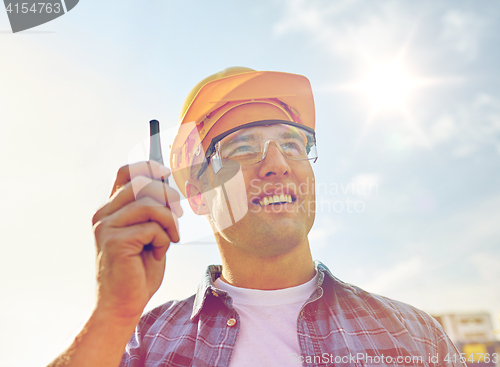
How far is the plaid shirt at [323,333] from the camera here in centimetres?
228

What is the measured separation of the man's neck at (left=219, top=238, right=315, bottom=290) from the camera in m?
2.90

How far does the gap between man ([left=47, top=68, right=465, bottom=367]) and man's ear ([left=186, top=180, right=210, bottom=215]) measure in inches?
0.6

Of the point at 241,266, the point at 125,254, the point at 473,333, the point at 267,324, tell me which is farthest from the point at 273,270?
→ the point at 473,333

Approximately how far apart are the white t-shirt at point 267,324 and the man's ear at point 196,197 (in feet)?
2.50

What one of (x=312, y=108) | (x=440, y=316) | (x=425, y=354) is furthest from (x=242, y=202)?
(x=440, y=316)

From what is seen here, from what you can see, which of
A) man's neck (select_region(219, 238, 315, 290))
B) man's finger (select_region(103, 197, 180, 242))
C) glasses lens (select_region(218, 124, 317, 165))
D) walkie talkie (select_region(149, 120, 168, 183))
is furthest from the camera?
glasses lens (select_region(218, 124, 317, 165))

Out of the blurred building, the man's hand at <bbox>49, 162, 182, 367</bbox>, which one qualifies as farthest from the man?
the blurred building

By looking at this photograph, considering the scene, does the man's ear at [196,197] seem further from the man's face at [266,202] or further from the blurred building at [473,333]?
the blurred building at [473,333]

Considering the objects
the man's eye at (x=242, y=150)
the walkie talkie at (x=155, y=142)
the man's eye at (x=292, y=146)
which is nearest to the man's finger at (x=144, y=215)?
the walkie talkie at (x=155, y=142)

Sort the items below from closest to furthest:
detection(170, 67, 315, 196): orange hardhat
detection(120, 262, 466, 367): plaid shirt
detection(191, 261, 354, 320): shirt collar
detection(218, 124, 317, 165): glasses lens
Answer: detection(120, 262, 466, 367): plaid shirt
detection(191, 261, 354, 320): shirt collar
detection(218, 124, 317, 165): glasses lens
detection(170, 67, 315, 196): orange hardhat

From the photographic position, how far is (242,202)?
116 inches

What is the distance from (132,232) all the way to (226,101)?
2.09 meters

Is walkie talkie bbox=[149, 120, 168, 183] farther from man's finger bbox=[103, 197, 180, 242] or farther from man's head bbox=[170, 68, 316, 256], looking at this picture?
man's head bbox=[170, 68, 316, 256]

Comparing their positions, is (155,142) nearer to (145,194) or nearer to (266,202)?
(145,194)
